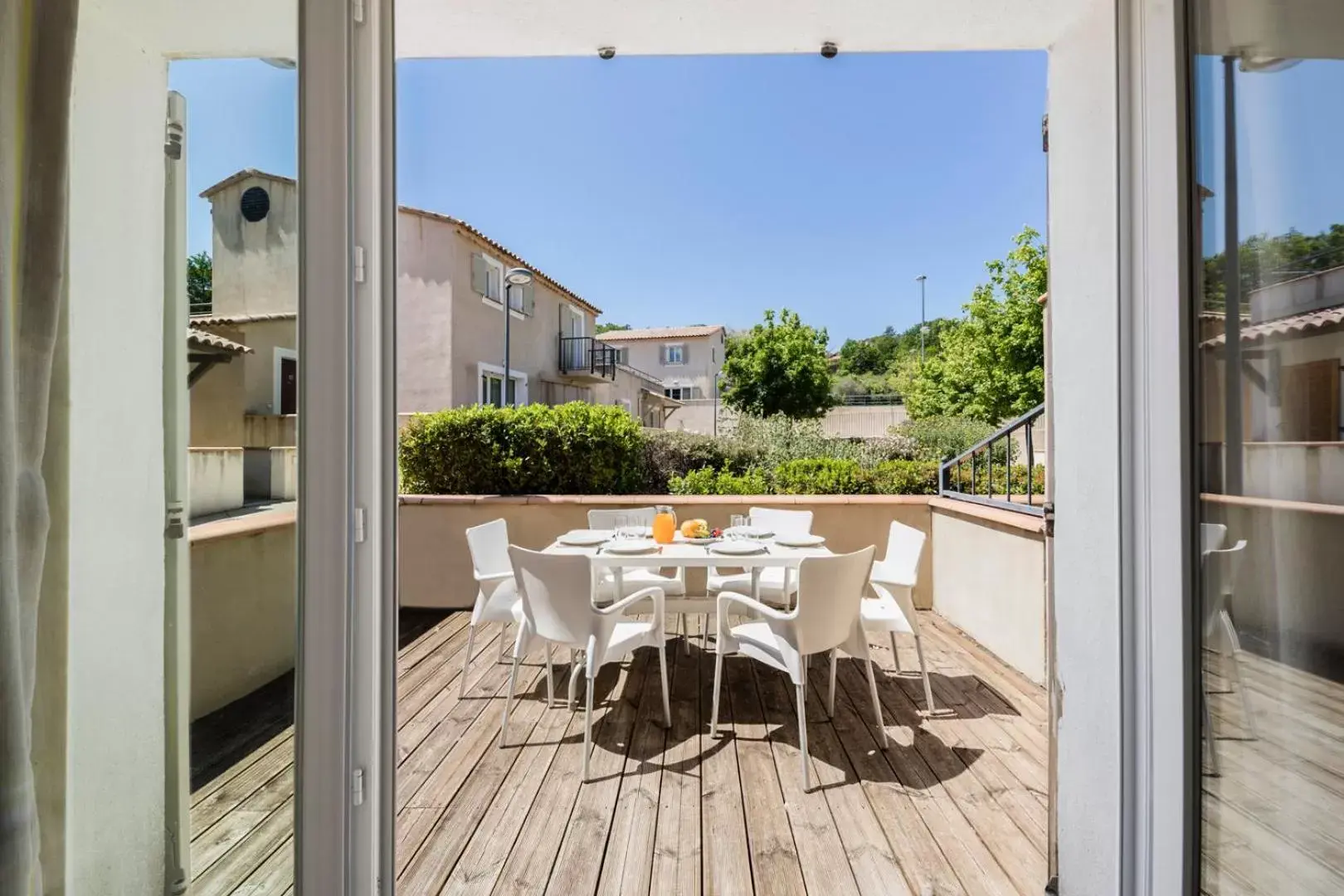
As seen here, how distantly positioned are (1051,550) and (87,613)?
6.99ft

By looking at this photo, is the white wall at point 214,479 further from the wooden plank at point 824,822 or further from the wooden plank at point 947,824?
the wooden plank at point 947,824

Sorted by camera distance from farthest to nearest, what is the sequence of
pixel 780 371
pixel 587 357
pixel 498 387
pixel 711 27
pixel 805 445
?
pixel 780 371 < pixel 587 357 < pixel 498 387 < pixel 805 445 < pixel 711 27

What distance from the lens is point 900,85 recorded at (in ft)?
33.2

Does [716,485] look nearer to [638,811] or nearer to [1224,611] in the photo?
[638,811]

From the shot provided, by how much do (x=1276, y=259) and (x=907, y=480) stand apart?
4.26 meters

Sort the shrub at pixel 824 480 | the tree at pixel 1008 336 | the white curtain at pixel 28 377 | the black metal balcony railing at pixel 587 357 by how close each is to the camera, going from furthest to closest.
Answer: the black metal balcony railing at pixel 587 357
the tree at pixel 1008 336
the shrub at pixel 824 480
the white curtain at pixel 28 377

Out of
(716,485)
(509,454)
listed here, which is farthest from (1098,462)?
(509,454)

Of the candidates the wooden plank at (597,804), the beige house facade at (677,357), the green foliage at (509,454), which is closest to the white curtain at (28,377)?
the wooden plank at (597,804)

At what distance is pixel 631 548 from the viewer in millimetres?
3076

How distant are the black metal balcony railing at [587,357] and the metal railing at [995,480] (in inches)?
419

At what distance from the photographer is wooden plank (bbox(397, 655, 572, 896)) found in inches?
70.9

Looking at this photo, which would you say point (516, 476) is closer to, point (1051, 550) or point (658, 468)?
point (658, 468)

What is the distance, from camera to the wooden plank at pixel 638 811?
5.89 ft

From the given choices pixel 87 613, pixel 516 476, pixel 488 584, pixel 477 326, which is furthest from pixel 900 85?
pixel 87 613
